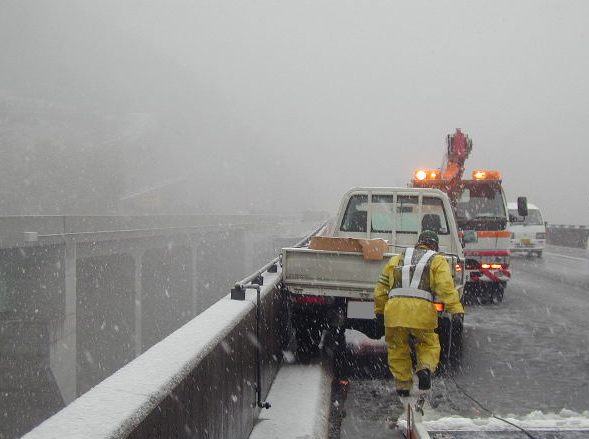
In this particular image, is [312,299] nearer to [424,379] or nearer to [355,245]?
[355,245]

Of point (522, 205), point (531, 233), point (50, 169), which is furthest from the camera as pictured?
point (50, 169)

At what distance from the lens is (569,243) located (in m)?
36.2

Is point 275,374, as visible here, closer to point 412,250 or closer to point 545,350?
point 412,250

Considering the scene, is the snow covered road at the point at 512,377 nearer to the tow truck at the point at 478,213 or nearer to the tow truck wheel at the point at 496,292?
the tow truck wheel at the point at 496,292

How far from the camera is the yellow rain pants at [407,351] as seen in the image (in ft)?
17.9

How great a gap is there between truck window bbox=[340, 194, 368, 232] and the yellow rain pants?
13.5 ft

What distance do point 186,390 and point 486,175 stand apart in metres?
12.5

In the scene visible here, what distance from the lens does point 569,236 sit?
1432 inches

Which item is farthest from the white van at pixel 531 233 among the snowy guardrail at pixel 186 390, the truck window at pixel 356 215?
the snowy guardrail at pixel 186 390

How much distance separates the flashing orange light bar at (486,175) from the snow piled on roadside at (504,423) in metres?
9.12

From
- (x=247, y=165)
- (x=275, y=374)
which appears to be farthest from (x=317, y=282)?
(x=247, y=165)

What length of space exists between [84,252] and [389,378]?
2054cm

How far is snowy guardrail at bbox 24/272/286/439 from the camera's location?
2141 millimetres

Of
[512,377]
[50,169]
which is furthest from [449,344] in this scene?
[50,169]
